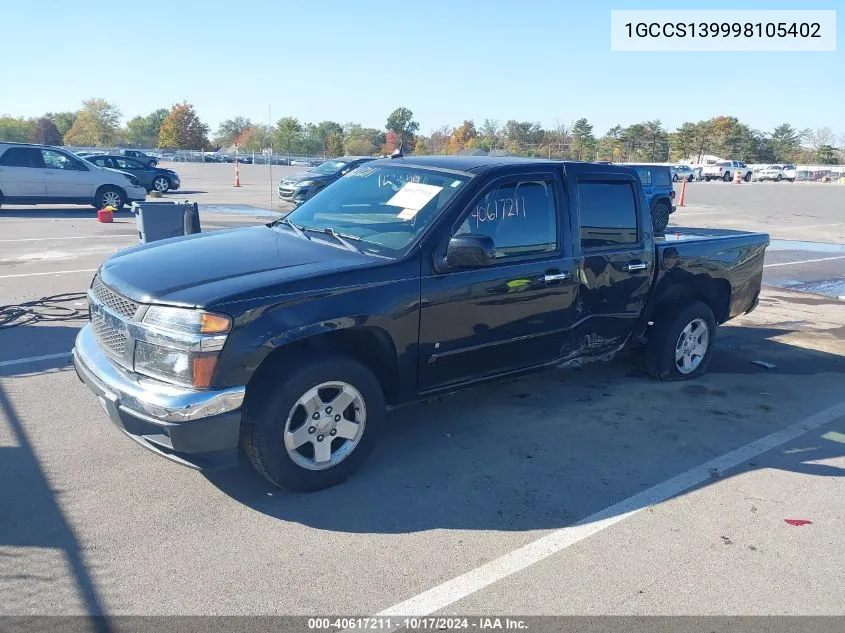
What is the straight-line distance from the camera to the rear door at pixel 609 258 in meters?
5.15

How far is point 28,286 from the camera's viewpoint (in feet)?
28.9

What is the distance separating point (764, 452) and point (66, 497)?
4456 mm

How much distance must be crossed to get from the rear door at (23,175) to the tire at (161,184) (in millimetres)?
8143

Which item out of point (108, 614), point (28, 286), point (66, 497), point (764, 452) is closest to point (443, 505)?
point (108, 614)

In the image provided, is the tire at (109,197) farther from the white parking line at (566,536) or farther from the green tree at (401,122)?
the green tree at (401,122)

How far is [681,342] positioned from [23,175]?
1655 centimetres

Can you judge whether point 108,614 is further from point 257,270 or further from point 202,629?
point 257,270

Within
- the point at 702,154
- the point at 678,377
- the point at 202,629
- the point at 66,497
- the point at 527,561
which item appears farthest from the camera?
the point at 702,154

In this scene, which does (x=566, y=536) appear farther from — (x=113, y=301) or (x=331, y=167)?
(x=331, y=167)

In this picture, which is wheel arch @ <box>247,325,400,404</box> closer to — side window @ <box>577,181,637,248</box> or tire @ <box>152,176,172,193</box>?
side window @ <box>577,181,637,248</box>

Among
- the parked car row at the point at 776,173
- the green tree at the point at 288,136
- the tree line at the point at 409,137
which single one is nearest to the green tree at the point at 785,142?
the tree line at the point at 409,137

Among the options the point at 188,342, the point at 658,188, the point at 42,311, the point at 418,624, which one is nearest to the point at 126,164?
the point at 658,188

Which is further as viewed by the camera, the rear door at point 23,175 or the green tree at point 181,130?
the green tree at point 181,130

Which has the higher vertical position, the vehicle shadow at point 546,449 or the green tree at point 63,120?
the green tree at point 63,120
